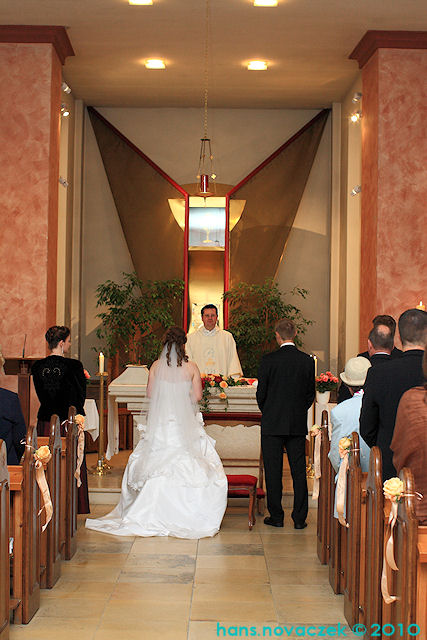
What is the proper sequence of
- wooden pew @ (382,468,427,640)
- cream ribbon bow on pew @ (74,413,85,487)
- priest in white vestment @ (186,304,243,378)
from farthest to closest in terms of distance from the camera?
priest in white vestment @ (186,304,243,378) < cream ribbon bow on pew @ (74,413,85,487) < wooden pew @ (382,468,427,640)

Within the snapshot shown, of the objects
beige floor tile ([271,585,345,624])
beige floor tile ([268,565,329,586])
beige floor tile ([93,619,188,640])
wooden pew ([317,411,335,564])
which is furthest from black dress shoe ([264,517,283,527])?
beige floor tile ([93,619,188,640])

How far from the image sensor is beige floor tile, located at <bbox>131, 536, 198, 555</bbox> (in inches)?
244

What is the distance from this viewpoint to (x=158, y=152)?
12.4m

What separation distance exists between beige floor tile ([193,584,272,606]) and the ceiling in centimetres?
556

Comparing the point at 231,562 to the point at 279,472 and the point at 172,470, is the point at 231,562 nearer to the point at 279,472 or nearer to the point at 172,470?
the point at 172,470

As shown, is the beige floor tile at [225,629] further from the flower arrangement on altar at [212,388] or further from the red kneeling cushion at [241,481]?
the flower arrangement on altar at [212,388]

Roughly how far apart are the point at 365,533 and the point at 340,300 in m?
7.79

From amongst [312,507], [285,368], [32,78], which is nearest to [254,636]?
[285,368]

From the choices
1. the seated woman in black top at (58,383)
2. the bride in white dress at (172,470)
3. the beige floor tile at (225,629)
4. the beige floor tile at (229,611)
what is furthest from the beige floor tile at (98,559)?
the beige floor tile at (225,629)

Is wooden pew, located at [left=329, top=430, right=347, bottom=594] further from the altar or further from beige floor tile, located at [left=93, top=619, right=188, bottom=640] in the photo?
the altar

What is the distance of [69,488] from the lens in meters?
5.87

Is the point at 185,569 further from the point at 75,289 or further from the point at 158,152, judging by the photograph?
the point at 158,152

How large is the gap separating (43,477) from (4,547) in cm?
84

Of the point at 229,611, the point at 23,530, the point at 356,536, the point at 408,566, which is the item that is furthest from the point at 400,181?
the point at 408,566
